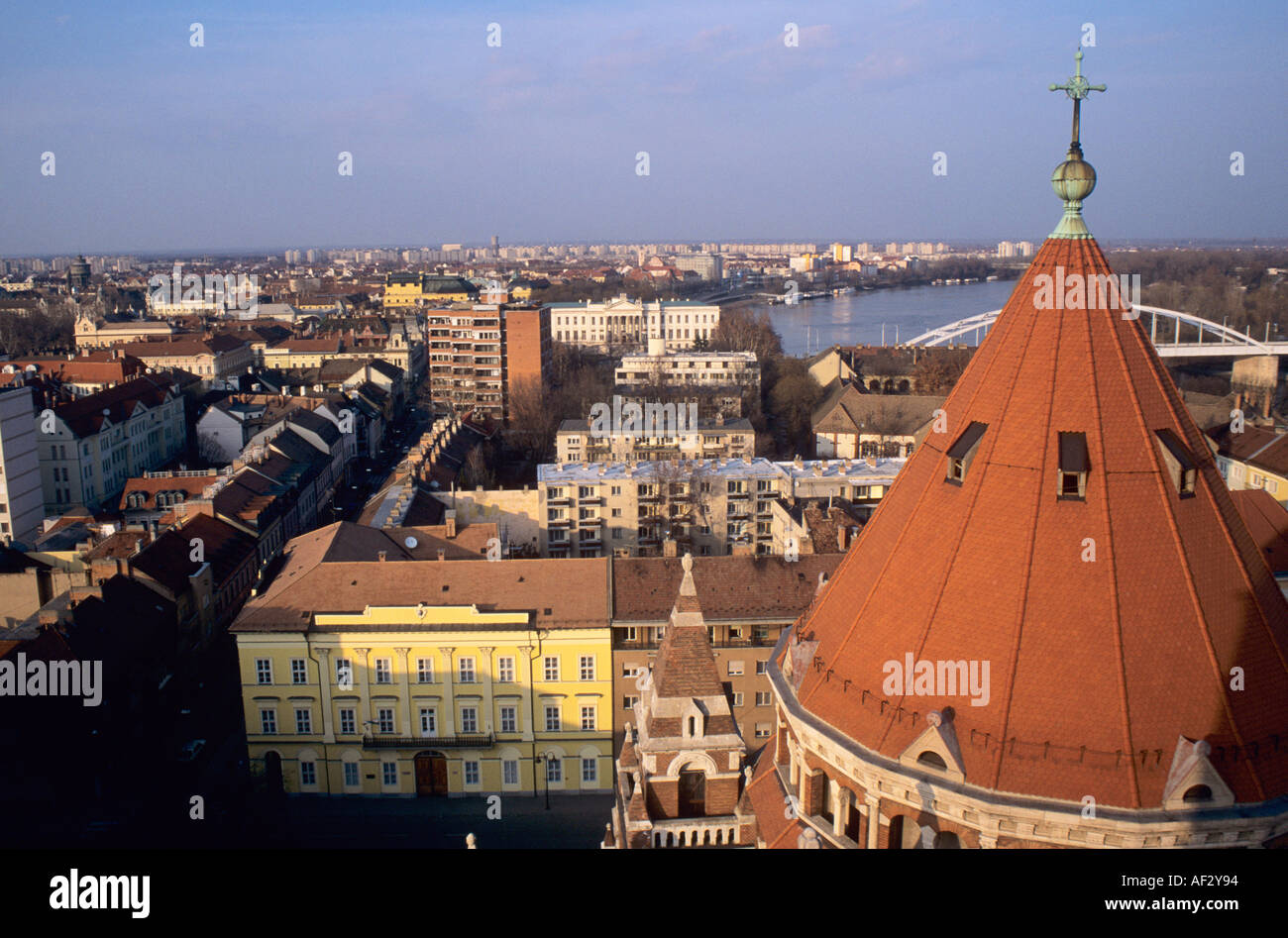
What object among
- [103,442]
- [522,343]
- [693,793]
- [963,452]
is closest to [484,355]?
[522,343]

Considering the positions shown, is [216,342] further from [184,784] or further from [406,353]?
[184,784]

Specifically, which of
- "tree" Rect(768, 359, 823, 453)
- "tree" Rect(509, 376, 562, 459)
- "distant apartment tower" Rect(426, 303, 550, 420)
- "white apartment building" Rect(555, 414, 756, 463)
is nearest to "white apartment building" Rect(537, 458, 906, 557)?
"white apartment building" Rect(555, 414, 756, 463)

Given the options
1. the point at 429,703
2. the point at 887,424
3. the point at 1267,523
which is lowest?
the point at 429,703

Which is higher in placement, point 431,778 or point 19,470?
point 19,470

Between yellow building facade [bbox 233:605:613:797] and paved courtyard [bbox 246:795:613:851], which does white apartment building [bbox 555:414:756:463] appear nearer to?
yellow building facade [bbox 233:605:613:797]

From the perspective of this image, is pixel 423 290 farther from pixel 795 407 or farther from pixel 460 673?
pixel 460 673

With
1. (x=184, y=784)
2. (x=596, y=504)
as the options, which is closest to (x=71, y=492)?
(x=596, y=504)

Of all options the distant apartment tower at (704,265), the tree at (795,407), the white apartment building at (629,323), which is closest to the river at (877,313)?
the white apartment building at (629,323)
